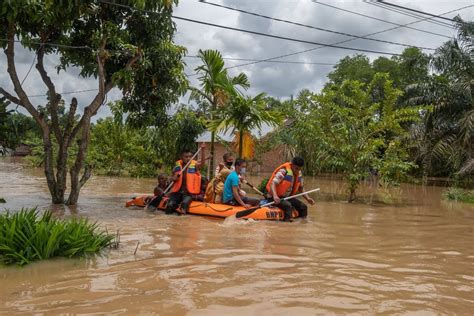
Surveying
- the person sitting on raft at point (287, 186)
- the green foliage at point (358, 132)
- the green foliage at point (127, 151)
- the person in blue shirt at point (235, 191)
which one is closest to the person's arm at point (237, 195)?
the person in blue shirt at point (235, 191)

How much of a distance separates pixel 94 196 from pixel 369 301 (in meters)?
12.6

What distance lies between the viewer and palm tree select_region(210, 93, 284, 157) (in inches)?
577

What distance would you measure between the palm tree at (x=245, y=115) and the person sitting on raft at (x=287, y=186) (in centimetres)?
362

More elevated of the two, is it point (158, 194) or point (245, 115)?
point (245, 115)

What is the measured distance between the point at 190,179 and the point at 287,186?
234 centimetres

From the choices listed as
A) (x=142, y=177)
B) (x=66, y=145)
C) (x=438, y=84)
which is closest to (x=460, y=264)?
(x=66, y=145)

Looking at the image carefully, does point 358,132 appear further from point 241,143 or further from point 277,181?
point 277,181

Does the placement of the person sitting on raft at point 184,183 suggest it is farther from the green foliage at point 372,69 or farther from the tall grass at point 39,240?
the green foliage at point 372,69

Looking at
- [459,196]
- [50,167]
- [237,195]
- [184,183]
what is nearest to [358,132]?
[459,196]

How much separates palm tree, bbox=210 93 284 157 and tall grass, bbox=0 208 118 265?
833cm

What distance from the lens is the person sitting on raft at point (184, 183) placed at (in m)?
12.0

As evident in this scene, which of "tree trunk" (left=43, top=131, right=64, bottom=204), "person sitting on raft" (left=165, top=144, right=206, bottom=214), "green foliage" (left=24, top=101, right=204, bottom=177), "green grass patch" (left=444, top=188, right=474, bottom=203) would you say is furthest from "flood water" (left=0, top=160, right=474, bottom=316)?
"green foliage" (left=24, top=101, right=204, bottom=177)

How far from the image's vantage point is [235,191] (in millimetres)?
11281

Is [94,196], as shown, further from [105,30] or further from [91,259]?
[91,259]
